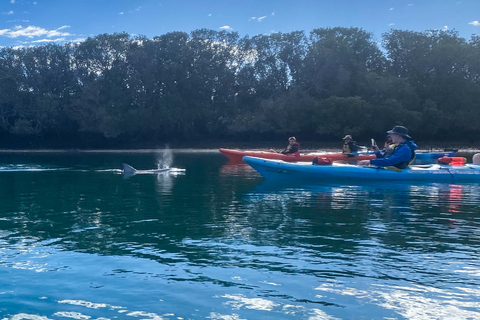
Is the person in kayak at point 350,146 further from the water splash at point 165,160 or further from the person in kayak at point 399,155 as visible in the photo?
the water splash at point 165,160

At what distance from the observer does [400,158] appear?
14680mm

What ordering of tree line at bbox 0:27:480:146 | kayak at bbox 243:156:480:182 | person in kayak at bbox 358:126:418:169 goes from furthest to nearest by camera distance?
tree line at bbox 0:27:480:146 → kayak at bbox 243:156:480:182 → person in kayak at bbox 358:126:418:169

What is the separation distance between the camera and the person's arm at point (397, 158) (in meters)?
14.5

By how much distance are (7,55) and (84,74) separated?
6.92 metres

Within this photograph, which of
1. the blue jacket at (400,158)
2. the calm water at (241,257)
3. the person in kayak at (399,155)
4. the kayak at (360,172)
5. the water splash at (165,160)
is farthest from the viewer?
the water splash at (165,160)

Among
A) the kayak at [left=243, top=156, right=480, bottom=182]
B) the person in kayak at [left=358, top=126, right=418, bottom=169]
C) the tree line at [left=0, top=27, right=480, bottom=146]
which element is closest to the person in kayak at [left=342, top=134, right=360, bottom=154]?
the kayak at [left=243, top=156, right=480, bottom=182]

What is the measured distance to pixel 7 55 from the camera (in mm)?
45844

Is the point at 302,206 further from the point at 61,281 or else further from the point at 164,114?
the point at 164,114

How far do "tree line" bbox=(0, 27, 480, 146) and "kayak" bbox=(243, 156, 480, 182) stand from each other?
2625 centimetres

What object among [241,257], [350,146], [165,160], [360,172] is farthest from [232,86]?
[241,257]

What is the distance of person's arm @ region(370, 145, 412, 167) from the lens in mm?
14477

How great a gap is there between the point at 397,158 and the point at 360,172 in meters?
1.11

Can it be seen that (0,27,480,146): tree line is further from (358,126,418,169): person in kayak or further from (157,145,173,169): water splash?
(358,126,418,169): person in kayak

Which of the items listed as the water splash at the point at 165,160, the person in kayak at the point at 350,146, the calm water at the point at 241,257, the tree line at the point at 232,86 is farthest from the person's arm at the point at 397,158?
the tree line at the point at 232,86
